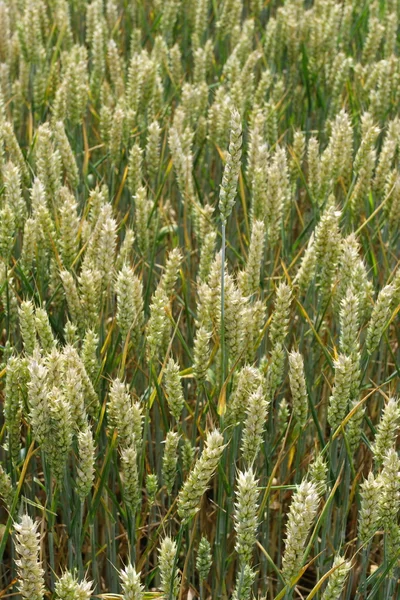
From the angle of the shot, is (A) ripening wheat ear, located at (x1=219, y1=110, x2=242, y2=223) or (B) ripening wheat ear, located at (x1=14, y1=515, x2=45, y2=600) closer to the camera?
(B) ripening wheat ear, located at (x1=14, y1=515, x2=45, y2=600)

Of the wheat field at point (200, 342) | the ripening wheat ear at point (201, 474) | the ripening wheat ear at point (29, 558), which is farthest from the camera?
the wheat field at point (200, 342)

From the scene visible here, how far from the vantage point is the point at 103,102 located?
114 inches

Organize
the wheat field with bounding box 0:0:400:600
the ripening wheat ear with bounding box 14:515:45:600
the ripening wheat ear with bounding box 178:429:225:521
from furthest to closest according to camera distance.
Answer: the wheat field with bounding box 0:0:400:600 → the ripening wheat ear with bounding box 178:429:225:521 → the ripening wheat ear with bounding box 14:515:45:600

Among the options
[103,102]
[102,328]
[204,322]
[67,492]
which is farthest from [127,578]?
[103,102]

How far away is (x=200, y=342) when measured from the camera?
1597mm

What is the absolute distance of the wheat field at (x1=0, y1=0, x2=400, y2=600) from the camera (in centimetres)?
143

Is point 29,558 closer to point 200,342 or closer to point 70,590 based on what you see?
point 70,590

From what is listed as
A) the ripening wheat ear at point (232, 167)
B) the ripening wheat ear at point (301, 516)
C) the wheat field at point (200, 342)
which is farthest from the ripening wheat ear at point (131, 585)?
the ripening wheat ear at point (232, 167)

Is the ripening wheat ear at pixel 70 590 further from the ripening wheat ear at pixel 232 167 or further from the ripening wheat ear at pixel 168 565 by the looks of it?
the ripening wheat ear at pixel 232 167

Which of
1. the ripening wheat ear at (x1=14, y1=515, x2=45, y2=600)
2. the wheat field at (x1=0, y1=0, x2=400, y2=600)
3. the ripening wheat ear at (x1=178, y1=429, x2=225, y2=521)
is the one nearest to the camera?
the ripening wheat ear at (x1=14, y1=515, x2=45, y2=600)

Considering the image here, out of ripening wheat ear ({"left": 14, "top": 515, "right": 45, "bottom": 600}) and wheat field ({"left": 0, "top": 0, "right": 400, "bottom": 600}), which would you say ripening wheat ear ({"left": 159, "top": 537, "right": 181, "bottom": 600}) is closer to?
wheat field ({"left": 0, "top": 0, "right": 400, "bottom": 600})

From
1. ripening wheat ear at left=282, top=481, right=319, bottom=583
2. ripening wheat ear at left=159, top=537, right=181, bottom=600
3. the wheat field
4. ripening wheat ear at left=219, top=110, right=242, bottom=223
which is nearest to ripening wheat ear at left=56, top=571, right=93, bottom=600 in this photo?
the wheat field

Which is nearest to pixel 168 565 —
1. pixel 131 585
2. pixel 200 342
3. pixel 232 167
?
pixel 131 585

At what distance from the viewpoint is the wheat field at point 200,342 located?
1427 millimetres
